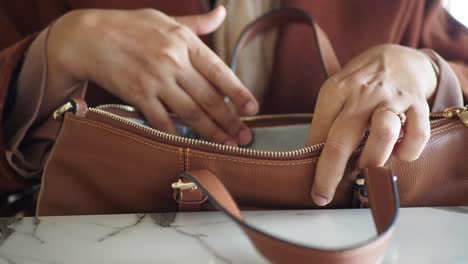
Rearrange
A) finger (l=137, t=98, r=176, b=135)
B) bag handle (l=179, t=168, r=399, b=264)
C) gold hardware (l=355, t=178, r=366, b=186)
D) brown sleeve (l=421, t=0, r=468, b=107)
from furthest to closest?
brown sleeve (l=421, t=0, r=468, b=107) → finger (l=137, t=98, r=176, b=135) → gold hardware (l=355, t=178, r=366, b=186) → bag handle (l=179, t=168, r=399, b=264)

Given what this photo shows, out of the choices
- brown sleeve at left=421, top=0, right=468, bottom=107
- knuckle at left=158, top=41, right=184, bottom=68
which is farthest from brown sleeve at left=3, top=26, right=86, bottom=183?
brown sleeve at left=421, top=0, right=468, bottom=107

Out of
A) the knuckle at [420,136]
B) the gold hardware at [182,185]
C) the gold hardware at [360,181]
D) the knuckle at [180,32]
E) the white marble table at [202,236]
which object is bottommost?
the white marble table at [202,236]

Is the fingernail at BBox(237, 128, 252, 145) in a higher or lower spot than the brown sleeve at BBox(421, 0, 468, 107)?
lower

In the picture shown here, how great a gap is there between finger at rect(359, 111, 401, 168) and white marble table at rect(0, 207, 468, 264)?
52mm

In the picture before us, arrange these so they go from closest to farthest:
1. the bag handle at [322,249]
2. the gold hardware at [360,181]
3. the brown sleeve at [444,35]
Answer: the bag handle at [322,249]
the gold hardware at [360,181]
the brown sleeve at [444,35]

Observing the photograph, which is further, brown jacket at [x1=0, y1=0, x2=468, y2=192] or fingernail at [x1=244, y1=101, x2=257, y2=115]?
brown jacket at [x1=0, y1=0, x2=468, y2=192]

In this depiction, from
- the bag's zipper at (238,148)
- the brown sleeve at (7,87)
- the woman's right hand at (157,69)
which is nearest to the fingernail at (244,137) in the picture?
the woman's right hand at (157,69)

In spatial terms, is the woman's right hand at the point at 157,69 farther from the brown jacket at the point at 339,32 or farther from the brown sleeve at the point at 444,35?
the brown sleeve at the point at 444,35

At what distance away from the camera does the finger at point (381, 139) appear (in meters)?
0.35

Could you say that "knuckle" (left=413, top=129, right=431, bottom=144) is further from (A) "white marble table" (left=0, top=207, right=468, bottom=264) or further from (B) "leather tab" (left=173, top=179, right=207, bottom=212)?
(B) "leather tab" (left=173, top=179, right=207, bottom=212)

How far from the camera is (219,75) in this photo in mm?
487

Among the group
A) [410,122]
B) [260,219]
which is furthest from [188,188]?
[410,122]

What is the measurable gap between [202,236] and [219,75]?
0.64 ft

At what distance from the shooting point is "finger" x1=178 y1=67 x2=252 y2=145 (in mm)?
487
